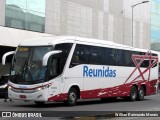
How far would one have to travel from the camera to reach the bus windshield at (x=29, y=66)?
19234mm

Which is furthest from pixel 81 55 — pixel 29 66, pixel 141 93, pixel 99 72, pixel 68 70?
pixel 141 93

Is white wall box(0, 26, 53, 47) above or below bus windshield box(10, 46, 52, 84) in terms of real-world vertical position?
above

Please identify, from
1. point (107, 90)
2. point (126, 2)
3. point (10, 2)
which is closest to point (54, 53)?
point (107, 90)

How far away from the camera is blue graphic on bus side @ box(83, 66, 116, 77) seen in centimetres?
2160

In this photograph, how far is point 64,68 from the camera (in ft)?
65.8

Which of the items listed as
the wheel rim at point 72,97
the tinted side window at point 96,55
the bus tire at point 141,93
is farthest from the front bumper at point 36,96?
the bus tire at point 141,93

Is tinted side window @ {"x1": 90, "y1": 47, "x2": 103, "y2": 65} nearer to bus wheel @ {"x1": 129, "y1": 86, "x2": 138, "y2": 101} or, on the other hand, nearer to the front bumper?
the front bumper

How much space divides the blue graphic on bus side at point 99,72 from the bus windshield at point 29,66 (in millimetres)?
2814

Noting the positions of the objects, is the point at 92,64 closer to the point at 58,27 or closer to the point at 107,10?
the point at 58,27

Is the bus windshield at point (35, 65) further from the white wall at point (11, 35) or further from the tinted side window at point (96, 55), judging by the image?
the white wall at point (11, 35)

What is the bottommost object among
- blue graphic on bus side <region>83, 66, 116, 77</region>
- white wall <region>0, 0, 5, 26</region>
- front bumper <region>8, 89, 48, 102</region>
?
front bumper <region>8, 89, 48, 102</region>

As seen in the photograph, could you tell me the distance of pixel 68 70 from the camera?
20312 mm

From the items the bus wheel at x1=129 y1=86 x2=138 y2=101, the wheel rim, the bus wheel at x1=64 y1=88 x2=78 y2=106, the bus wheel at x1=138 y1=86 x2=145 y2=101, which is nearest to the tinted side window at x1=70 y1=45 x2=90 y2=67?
the bus wheel at x1=64 y1=88 x2=78 y2=106

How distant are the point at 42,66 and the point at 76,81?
8.05 feet
